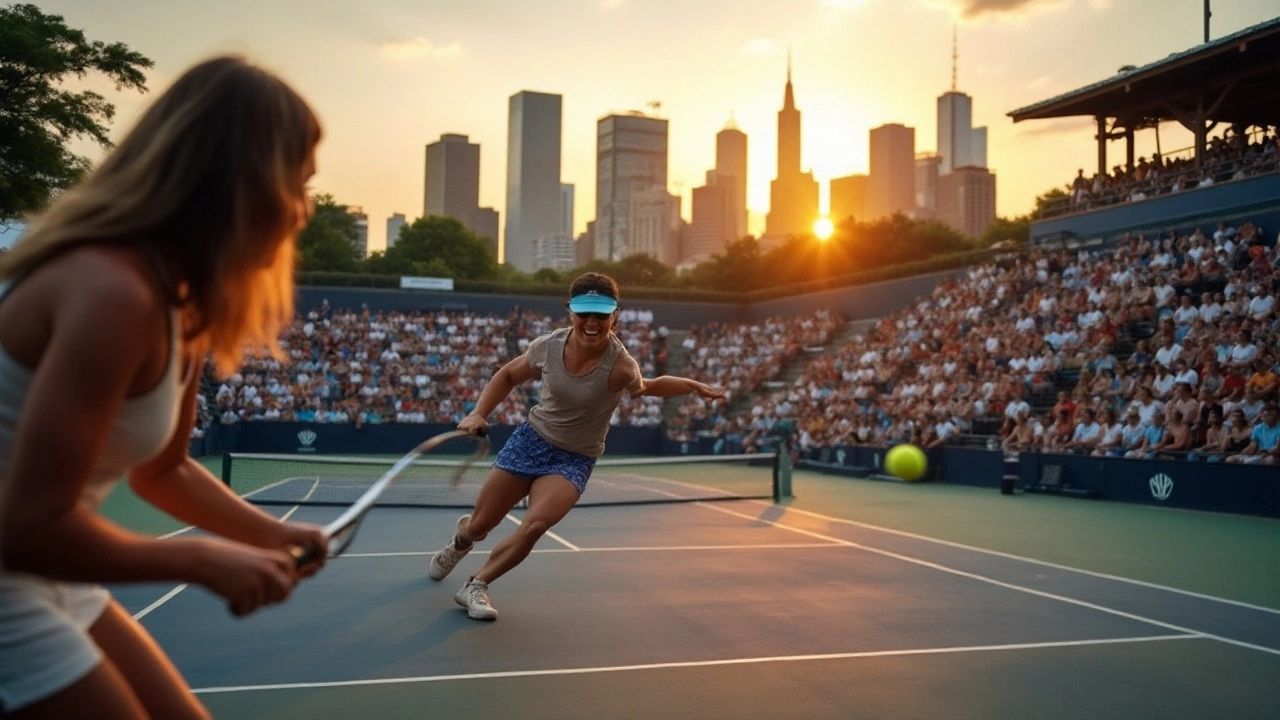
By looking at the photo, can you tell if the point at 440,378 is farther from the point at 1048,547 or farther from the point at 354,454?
the point at 1048,547

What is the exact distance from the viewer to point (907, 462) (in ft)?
71.5

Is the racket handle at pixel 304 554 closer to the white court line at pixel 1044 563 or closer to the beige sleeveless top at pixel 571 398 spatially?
the beige sleeveless top at pixel 571 398

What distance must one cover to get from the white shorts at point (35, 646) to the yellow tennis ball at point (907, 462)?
20.9m

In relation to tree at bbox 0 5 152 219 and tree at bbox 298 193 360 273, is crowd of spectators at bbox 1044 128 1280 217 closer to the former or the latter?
tree at bbox 0 5 152 219

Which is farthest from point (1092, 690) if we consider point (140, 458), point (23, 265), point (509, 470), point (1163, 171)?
point (1163, 171)

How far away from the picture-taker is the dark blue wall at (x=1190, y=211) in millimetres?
22052

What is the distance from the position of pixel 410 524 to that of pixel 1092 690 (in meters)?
9.56

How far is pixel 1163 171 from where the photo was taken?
85.9 ft

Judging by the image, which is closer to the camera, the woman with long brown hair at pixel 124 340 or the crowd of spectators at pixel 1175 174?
the woman with long brown hair at pixel 124 340

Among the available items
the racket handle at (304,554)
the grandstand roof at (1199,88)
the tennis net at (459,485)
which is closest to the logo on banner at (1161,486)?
the tennis net at (459,485)

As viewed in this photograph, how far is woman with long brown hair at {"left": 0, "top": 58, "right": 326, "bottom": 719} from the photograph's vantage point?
5.75ft

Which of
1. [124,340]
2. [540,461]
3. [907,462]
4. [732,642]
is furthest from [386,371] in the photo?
[124,340]

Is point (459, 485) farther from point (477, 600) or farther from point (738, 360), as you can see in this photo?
point (738, 360)

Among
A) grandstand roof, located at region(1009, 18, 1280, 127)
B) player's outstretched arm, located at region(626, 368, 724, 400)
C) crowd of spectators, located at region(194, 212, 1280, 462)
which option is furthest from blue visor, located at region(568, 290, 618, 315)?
grandstand roof, located at region(1009, 18, 1280, 127)
